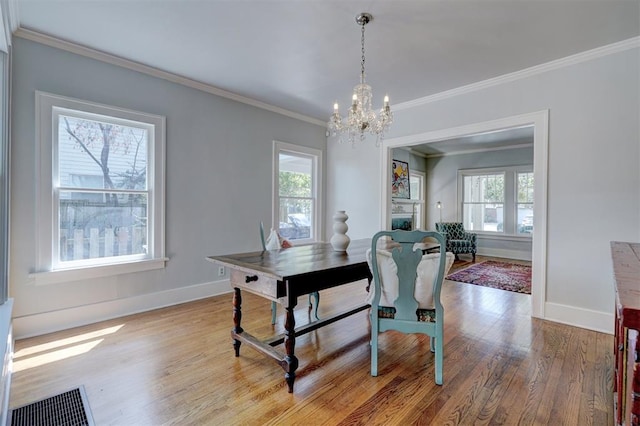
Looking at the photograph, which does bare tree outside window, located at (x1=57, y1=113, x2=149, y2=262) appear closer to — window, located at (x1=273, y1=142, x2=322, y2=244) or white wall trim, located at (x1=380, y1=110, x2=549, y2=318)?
window, located at (x1=273, y1=142, x2=322, y2=244)

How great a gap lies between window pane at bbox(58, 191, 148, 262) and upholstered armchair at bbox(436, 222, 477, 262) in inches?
233

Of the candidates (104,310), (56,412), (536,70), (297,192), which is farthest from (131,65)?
(536,70)

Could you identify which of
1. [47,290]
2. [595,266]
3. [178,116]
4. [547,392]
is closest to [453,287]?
[595,266]

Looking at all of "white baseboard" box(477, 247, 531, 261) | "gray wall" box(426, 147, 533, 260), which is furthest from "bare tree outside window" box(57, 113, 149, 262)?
"white baseboard" box(477, 247, 531, 261)

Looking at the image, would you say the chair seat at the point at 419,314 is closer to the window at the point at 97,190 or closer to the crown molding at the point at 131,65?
the window at the point at 97,190

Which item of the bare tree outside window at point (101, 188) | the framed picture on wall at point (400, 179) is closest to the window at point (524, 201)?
the framed picture on wall at point (400, 179)

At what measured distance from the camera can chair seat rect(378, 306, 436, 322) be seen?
81.8 inches

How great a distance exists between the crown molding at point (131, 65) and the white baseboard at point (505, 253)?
5.95 metres

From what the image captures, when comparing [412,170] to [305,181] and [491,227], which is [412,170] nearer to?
[491,227]

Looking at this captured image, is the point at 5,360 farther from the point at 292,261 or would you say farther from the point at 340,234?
the point at 340,234

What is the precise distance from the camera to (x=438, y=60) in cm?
314

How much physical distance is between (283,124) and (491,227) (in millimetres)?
5846

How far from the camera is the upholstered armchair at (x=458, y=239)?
691cm

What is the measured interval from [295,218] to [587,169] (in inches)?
148
